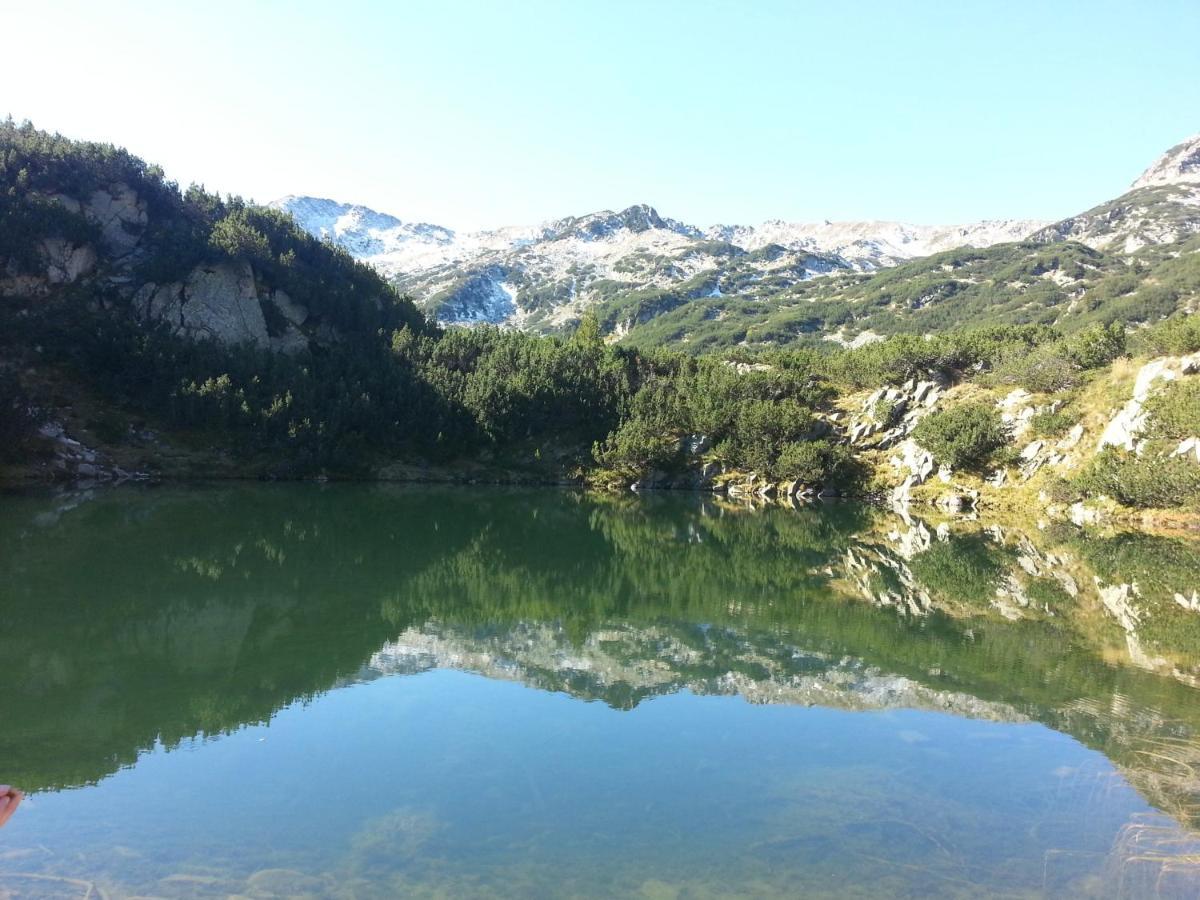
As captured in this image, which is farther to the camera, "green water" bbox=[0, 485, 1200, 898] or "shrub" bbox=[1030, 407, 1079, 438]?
"shrub" bbox=[1030, 407, 1079, 438]

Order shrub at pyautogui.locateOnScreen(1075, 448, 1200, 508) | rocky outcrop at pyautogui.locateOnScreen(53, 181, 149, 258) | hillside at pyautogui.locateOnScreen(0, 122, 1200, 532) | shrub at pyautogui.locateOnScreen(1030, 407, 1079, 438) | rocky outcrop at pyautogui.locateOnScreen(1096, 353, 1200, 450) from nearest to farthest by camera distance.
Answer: shrub at pyautogui.locateOnScreen(1075, 448, 1200, 508)
rocky outcrop at pyautogui.locateOnScreen(1096, 353, 1200, 450)
hillside at pyautogui.locateOnScreen(0, 122, 1200, 532)
shrub at pyautogui.locateOnScreen(1030, 407, 1079, 438)
rocky outcrop at pyautogui.locateOnScreen(53, 181, 149, 258)

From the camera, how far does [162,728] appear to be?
12.8 meters

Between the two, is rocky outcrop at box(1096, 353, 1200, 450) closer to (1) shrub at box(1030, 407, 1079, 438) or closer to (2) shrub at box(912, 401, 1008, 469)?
(1) shrub at box(1030, 407, 1079, 438)

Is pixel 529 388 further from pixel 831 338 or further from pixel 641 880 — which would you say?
pixel 831 338

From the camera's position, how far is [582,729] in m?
13.6

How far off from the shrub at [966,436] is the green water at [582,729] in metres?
31.8

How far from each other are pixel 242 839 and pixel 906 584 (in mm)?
25783

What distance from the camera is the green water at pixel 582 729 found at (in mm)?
8992

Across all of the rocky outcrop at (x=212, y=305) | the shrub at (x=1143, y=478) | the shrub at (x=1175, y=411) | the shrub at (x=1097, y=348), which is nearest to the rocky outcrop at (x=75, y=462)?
the rocky outcrop at (x=212, y=305)

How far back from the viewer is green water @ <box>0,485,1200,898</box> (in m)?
8.99

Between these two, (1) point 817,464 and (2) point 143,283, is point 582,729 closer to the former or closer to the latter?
(1) point 817,464

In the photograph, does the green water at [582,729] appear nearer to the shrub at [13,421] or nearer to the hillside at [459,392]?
the shrub at [13,421]

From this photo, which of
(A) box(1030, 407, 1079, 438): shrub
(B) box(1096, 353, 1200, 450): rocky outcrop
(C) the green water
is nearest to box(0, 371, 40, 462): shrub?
(C) the green water

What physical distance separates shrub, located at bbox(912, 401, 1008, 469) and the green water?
104 ft
